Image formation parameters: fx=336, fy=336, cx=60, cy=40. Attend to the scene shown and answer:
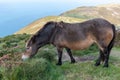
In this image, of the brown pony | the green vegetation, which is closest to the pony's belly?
the brown pony

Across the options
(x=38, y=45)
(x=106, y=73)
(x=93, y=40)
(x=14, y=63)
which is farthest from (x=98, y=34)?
(x=14, y=63)

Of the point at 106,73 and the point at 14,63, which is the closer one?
the point at 14,63

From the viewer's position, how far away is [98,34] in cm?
1178

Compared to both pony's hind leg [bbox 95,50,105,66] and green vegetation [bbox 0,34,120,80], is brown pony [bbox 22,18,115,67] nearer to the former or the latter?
pony's hind leg [bbox 95,50,105,66]

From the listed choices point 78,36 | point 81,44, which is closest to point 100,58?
point 81,44

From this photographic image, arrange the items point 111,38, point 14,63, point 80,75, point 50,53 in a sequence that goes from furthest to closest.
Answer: point 50,53 → point 111,38 → point 80,75 → point 14,63

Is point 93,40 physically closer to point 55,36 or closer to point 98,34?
point 98,34

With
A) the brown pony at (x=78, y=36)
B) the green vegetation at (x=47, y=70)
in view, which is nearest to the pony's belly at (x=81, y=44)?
the brown pony at (x=78, y=36)

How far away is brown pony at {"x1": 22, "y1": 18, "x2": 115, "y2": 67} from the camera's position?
11.8 meters

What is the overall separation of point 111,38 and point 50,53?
251 cm

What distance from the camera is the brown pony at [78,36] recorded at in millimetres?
11812

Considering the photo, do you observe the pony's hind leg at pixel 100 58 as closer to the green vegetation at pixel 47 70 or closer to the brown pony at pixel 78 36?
the brown pony at pixel 78 36

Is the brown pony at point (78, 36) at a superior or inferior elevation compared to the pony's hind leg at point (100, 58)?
superior

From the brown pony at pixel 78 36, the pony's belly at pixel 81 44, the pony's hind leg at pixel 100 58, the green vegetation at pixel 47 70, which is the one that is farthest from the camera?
the pony's hind leg at pixel 100 58
